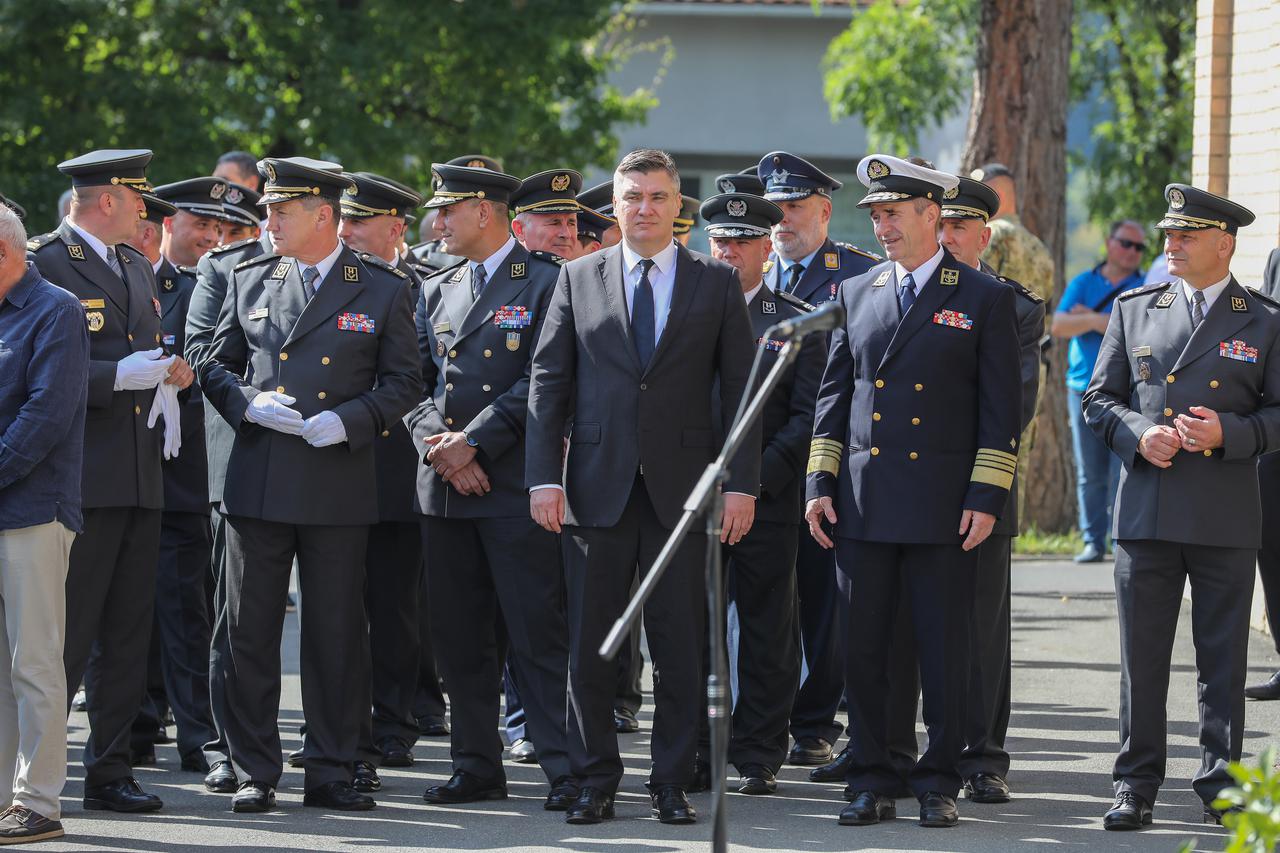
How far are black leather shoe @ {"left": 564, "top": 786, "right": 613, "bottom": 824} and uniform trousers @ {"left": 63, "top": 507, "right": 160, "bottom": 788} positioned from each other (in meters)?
1.79

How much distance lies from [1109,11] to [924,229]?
1849cm

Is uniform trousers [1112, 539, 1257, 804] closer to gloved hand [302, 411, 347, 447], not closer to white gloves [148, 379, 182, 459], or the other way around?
gloved hand [302, 411, 347, 447]

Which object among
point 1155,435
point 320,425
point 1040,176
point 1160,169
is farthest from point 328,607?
point 1160,169

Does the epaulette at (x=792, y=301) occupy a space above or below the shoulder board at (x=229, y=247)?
below

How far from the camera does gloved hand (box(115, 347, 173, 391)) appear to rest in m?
7.25

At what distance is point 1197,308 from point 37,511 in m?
4.30

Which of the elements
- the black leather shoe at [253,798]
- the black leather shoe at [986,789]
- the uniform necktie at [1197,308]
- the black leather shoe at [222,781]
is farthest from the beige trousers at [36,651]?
the uniform necktie at [1197,308]

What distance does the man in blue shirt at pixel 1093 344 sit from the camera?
14.2 meters

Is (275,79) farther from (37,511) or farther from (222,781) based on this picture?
(37,511)

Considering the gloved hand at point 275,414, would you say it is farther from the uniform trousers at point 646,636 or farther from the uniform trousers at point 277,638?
the uniform trousers at point 646,636

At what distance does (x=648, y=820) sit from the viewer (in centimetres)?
712

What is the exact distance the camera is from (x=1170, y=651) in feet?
23.2

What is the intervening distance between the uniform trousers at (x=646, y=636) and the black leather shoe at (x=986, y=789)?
3.92 feet

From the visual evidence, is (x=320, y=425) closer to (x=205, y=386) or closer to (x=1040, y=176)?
(x=205, y=386)
